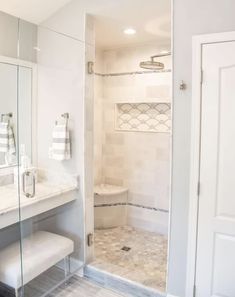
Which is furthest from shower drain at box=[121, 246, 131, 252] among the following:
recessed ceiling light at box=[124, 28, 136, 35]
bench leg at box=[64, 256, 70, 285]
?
recessed ceiling light at box=[124, 28, 136, 35]

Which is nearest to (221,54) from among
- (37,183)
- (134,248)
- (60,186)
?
(60,186)

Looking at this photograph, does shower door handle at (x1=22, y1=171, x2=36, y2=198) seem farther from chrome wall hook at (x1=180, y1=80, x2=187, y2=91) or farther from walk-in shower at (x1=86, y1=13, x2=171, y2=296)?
chrome wall hook at (x1=180, y1=80, x2=187, y2=91)

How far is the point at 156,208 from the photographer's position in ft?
13.1

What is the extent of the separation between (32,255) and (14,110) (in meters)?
1.37

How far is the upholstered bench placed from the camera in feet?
7.90

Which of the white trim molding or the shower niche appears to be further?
the shower niche

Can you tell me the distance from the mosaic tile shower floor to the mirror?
54.4 inches

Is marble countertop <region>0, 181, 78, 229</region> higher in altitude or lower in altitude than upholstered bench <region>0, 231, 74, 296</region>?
higher

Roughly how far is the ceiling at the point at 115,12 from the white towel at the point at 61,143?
3.63ft

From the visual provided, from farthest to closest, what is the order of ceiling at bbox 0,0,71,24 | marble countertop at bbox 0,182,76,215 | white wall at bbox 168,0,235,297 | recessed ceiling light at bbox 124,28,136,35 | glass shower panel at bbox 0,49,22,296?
recessed ceiling light at bbox 124,28,136,35 → ceiling at bbox 0,0,71,24 → glass shower panel at bbox 0,49,22,296 → marble countertop at bbox 0,182,76,215 → white wall at bbox 168,0,235,297

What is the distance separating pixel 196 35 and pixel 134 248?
2429 mm

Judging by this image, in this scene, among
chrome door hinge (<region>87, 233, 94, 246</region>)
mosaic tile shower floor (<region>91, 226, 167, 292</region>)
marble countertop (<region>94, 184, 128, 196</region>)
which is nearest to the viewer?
mosaic tile shower floor (<region>91, 226, 167, 292</region>)

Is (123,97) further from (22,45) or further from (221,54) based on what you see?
(221,54)

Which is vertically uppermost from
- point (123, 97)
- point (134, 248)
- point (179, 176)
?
point (123, 97)
